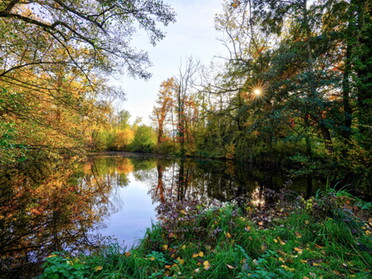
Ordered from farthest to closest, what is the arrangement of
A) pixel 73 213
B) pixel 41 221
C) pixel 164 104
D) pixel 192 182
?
pixel 164 104, pixel 192 182, pixel 73 213, pixel 41 221

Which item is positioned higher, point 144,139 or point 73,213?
point 144,139

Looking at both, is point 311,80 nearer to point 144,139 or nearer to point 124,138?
point 144,139

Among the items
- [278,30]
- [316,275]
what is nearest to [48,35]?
[316,275]

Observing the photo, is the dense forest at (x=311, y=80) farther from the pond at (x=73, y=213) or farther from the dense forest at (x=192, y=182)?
the pond at (x=73, y=213)

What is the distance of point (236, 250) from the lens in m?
2.76

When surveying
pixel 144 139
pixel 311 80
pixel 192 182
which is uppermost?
pixel 311 80

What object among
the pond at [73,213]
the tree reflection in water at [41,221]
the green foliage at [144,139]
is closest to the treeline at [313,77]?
the pond at [73,213]

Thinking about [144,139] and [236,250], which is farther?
[144,139]

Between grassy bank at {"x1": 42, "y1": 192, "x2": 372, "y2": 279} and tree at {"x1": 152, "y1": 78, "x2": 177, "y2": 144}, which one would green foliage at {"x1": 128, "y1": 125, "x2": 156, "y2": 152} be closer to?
tree at {"x1": 152, "y1": 78, "x2": 177, "y2": 144}

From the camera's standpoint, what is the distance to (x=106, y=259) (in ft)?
8.54

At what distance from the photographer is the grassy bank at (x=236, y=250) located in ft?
7.52

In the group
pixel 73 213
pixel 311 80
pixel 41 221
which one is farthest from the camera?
pixel 311 80

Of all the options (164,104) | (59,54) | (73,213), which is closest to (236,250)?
(73,213)

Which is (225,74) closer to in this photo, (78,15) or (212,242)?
(78,15)
